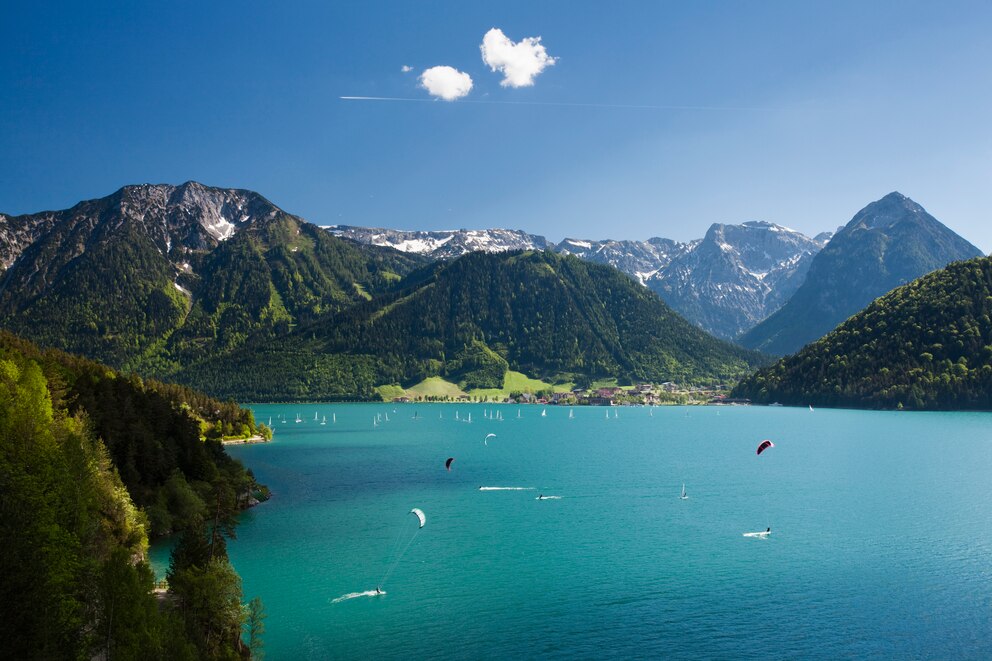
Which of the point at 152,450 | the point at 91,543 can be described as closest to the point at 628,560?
the point at 91,543

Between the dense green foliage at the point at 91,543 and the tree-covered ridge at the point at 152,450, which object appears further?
the tree-covered ridge at the point at 152,450

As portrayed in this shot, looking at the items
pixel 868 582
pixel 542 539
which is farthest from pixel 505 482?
pixel 868 582

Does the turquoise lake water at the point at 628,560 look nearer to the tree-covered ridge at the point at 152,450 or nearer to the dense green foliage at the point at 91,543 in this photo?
the tree-covered ridge at the point at 152,450

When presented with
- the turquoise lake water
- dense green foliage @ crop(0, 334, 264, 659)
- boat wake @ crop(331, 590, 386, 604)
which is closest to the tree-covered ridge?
dense green foliage @ crop(0, 334, 264, 659)

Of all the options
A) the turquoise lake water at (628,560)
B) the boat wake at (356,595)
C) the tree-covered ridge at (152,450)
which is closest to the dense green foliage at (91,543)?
the tree-covered ridge at (152,450)

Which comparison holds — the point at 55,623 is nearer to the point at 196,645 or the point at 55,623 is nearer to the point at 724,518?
the point at 196,645

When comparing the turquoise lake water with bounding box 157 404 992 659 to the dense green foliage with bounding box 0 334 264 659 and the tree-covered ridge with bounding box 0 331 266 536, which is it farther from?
the dense green foliage with bounding box 0 334 264 659
